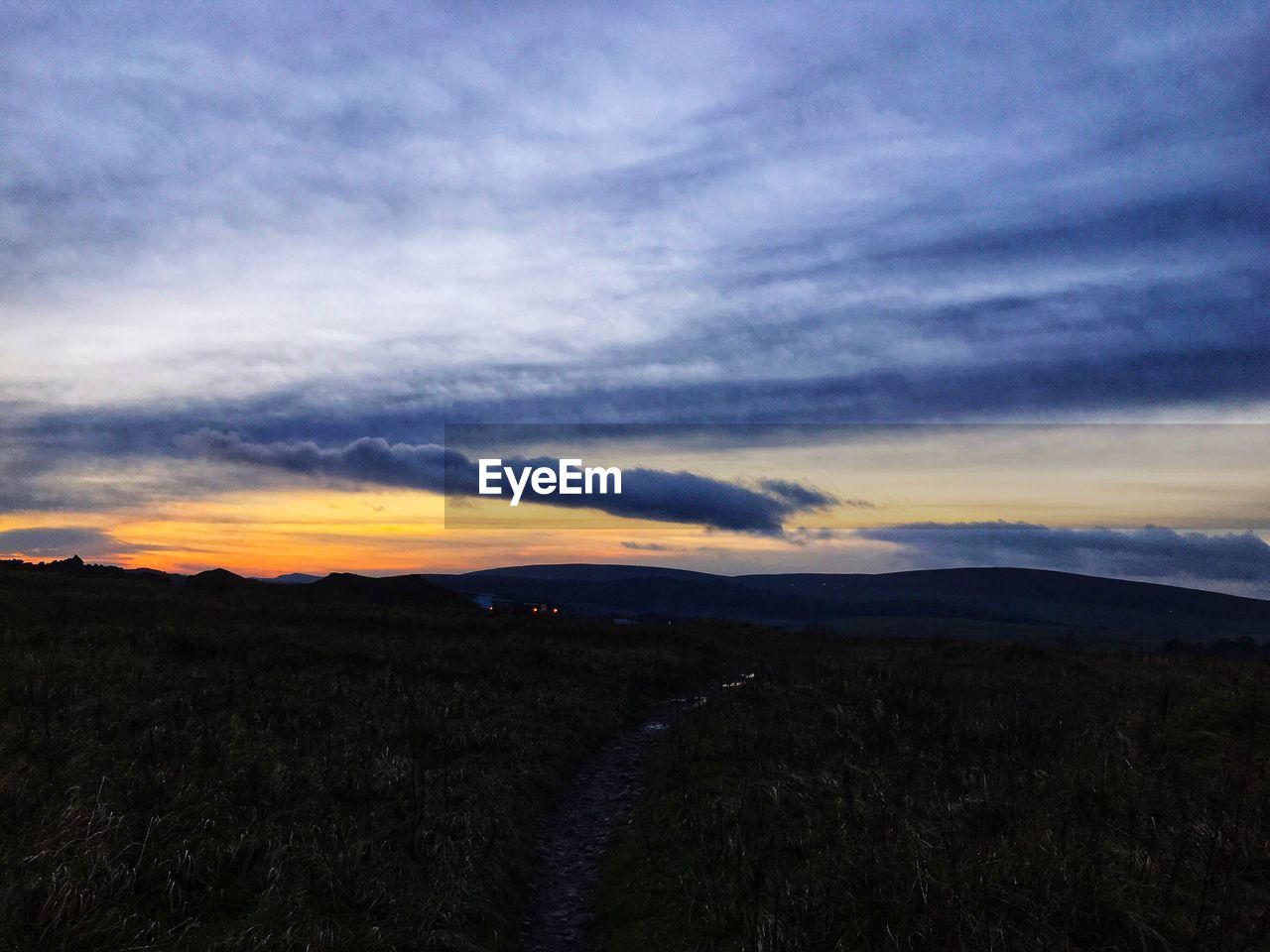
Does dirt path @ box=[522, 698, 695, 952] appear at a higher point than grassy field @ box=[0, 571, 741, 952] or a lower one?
lower

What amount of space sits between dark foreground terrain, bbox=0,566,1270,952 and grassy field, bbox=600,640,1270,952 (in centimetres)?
5

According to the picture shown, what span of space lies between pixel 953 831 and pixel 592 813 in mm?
6445

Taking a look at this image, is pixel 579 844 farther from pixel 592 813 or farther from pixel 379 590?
pixel 379 590

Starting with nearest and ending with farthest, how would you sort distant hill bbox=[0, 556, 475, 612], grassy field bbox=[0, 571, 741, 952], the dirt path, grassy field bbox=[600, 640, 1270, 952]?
grassy field bbox=[600, 640, 1270, 952], grassy field bbox=[0, 571, 741, 952], the dirt path, distant hill bbox=[0, 556, 475, 612]

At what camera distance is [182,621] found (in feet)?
91.0

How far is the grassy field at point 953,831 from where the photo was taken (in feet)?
23.6

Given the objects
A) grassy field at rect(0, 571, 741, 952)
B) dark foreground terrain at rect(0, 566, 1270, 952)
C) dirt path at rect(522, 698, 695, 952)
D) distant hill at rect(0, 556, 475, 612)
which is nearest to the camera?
dark foreground terrain at rect(0, 566, 1270, 952)

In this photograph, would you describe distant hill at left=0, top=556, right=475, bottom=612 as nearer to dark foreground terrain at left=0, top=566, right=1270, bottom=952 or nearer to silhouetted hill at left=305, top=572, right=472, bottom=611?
silhouetted hill at left=305, top=572, right=472, bottom=611

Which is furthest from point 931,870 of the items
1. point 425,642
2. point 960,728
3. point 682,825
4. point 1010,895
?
point 425,642

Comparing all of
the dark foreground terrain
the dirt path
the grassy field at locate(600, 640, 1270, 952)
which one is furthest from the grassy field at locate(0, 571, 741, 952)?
the grassy field at locate(600, 640, 1270, 952)

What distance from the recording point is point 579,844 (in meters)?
12.2

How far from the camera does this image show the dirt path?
9.38 metres

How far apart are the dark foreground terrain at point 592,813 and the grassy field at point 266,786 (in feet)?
0.16

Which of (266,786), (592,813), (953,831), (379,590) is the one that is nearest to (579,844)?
(592,813)
